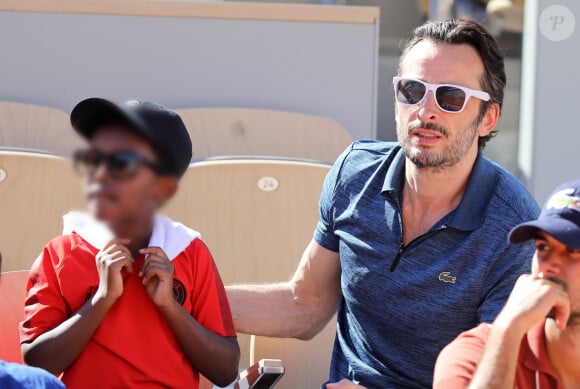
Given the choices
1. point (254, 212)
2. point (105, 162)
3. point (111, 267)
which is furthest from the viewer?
point (254, 212)

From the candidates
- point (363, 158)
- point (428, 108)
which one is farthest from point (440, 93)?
point (363, 158)

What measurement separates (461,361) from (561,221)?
307 mm

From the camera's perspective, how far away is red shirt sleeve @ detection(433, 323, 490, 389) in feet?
4.73

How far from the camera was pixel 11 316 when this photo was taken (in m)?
1.86

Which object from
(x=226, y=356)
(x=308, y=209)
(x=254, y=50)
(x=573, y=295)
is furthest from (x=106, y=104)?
(x=254, y=50)

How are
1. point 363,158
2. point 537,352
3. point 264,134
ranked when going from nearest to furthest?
point 537,352, point 363,158, point 264,134

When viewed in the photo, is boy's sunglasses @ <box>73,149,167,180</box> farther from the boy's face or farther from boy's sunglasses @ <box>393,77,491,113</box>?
boy's sunglasses @ <box>393,77,491,113</box>

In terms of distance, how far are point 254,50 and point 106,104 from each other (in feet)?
10.1

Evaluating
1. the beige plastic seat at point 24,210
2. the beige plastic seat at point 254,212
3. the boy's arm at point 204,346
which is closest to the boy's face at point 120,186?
the boy's arm at point 204,346

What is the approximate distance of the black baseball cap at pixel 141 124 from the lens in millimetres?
411

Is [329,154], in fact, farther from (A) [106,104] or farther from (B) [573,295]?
(A) [106,104]

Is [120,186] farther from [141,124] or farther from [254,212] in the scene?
[254,212]

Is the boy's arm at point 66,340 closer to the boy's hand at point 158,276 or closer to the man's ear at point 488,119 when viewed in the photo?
the boy's hand at point 158,276

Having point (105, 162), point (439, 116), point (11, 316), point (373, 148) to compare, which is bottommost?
point (11, 316)
